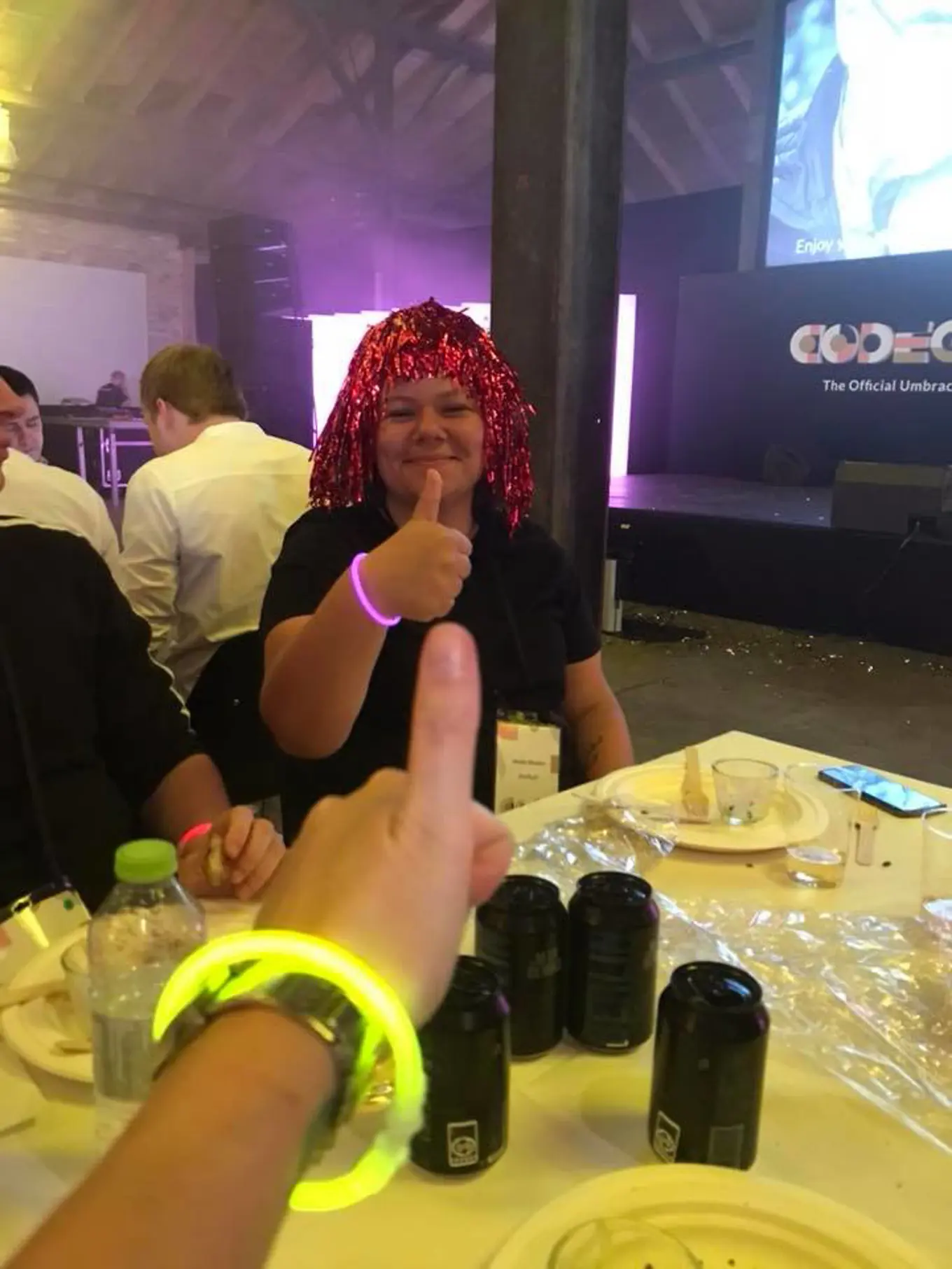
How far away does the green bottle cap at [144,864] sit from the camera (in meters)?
0.73

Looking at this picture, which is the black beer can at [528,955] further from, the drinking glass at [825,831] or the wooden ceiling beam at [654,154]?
the wooden ceiling beam at [654,154]

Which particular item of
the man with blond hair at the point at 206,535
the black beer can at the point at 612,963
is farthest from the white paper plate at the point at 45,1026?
the man with blond hair at the point at 206,535

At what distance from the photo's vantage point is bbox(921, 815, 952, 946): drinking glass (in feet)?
3.26

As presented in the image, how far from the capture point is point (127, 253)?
10062 mm

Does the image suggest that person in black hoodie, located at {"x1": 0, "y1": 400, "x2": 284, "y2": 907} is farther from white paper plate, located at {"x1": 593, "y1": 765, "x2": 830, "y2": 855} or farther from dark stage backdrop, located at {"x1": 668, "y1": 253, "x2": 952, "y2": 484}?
dark stage backdrop, located at {"x1": 668, "y1": 253, "x2": 952, "y2": 484}

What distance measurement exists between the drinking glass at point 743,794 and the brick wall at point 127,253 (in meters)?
Answer: 9.01

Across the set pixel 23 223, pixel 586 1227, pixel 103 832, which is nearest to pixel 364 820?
pixel 586 1227

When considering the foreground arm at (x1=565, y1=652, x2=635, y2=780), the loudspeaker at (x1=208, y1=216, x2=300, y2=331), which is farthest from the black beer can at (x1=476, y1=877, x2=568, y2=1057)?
the loudspeaker at (x1=208, y1=216, x2=300, y2=331)

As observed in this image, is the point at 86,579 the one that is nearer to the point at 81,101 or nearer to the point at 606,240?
the point at 606,240

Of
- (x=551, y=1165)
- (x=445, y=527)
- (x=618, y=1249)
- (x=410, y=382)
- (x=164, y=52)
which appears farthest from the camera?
(x=164, y=52)

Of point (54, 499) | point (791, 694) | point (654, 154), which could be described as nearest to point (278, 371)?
point (654, 154)

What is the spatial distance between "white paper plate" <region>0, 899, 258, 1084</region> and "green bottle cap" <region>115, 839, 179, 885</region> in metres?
0.07

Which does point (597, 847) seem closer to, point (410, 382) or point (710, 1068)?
point (710, 1068)

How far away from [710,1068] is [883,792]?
83 cm
